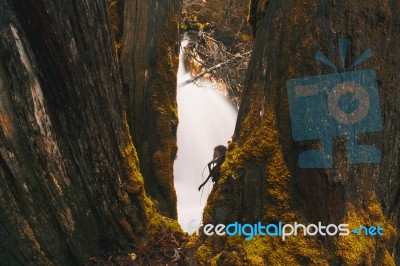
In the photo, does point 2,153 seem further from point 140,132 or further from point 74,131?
point 140,132

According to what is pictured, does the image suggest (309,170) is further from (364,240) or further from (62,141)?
(62,141)

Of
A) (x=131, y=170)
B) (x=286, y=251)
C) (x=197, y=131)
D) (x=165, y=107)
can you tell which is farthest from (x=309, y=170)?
(x=197, y=131)

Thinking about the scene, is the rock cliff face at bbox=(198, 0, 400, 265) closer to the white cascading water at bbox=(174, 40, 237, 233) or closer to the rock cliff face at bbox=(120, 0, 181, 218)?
the rock cliff face at bbox=(120, 0, 181, 218)

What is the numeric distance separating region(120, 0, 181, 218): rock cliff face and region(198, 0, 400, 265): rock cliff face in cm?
134

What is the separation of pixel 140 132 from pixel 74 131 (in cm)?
110

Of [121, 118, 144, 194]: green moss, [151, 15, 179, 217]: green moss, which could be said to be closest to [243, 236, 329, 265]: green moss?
[121, 118, 144, 194]: green moss

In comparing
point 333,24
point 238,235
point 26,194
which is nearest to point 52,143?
point 26,194

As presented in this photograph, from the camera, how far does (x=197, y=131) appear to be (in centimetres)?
717

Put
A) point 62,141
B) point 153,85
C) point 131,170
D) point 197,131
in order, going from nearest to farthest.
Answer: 1. point 62,141
2. point 131,170
3. point 153,85
4. point 197,131

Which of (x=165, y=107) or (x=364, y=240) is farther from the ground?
(x=165, y=107)

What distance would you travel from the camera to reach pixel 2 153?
1863mm

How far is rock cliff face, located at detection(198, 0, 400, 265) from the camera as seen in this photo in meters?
1.71

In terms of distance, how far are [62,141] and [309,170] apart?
131cm

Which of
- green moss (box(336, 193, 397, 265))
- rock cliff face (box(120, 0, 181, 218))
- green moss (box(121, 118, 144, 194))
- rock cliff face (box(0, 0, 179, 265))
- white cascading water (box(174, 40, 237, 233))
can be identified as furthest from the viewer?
white cascading water (box(174, 40, 237, 233))
